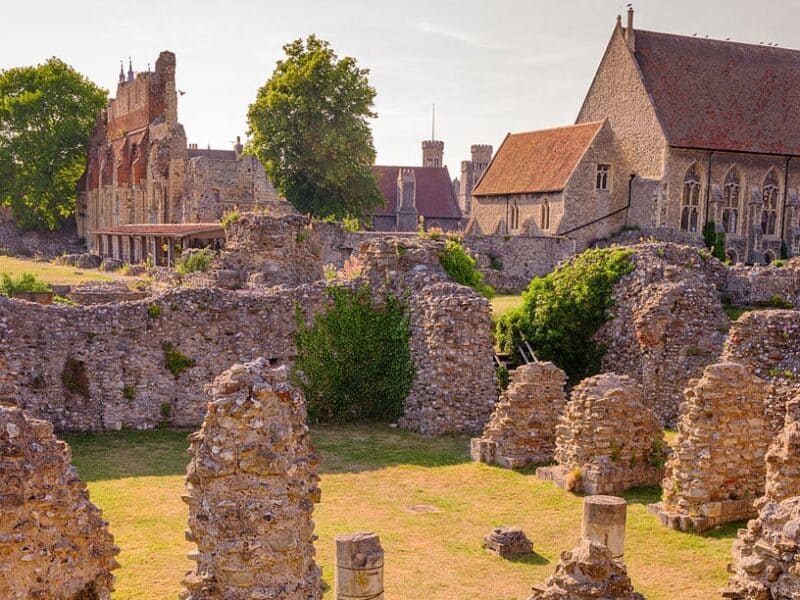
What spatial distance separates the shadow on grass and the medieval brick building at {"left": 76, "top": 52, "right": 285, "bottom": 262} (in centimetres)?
2048

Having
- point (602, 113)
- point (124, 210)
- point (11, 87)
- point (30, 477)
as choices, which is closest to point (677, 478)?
point (30, 477)

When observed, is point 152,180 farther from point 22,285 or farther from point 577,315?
point 577,315

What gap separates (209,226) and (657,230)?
21077 mm

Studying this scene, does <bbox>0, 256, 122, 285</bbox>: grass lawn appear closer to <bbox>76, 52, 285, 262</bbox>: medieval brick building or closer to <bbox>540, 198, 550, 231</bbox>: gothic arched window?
<bbox>76, 52, 285, 262</bbox>: medieval brick building

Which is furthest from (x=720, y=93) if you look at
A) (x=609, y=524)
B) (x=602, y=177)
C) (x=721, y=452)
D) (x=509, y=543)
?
(x=609, y=524)

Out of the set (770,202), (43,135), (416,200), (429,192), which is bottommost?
(770,202)

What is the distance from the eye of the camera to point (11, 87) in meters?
59.5

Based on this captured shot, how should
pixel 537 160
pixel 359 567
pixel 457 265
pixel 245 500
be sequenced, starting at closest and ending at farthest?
pixel 245 500 < pixel 359 567 < pixel 457 265 < pixel 537 160

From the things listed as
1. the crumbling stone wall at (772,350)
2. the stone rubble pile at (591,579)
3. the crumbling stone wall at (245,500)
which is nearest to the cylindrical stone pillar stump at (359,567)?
the crumbling stone wall at (245,500)

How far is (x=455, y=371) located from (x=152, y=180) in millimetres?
40128

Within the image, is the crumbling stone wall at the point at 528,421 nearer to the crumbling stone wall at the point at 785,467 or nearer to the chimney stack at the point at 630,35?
the crumbling stone wall at the point at 785,467

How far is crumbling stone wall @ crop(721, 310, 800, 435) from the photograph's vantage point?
13.2 metres

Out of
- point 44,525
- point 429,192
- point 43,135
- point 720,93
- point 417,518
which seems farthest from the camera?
point 429,192

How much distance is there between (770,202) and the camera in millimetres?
43000
